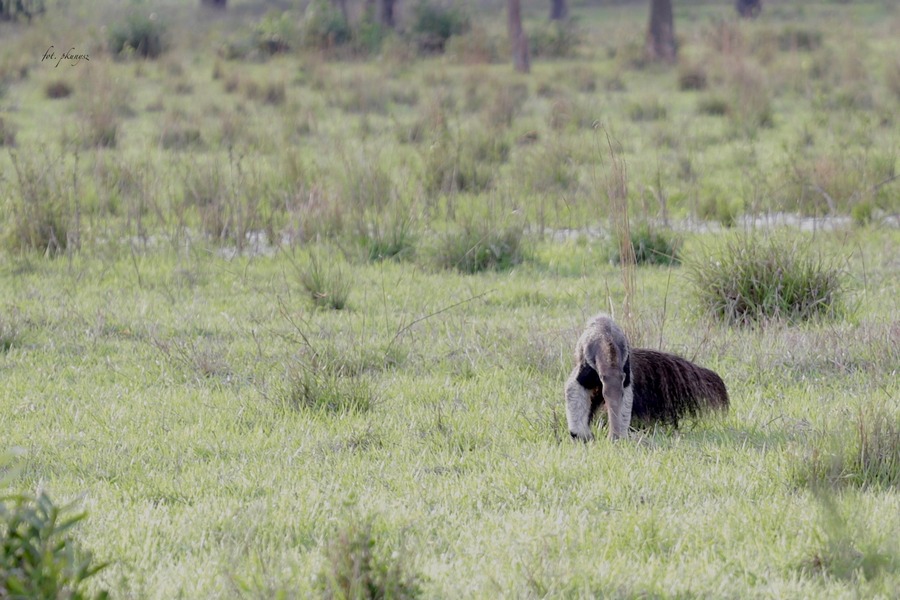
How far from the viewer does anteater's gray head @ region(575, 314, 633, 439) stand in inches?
172

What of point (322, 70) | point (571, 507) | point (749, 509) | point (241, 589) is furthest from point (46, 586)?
point (322, 70)

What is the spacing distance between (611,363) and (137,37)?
797 inches

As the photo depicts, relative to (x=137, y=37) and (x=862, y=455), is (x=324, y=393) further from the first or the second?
(x=137, y=37)

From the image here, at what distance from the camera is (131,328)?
265 inches

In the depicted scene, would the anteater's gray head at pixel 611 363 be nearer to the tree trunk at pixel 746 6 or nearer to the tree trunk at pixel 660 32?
the tree trunk at pixel 660 32

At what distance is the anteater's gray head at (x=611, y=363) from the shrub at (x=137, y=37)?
1966 centimetres

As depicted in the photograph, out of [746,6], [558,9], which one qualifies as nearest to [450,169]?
[746,6]

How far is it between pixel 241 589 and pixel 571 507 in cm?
126

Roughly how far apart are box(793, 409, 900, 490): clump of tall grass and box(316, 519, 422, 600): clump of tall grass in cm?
160

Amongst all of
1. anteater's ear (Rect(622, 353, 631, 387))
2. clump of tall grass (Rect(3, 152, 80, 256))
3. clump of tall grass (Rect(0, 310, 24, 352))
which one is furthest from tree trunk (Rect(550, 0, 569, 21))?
anteater's ear (Rect(622, 353, 631, 387))

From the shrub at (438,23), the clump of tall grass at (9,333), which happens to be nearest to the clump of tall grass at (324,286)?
the clump of tall grass at (9,333)

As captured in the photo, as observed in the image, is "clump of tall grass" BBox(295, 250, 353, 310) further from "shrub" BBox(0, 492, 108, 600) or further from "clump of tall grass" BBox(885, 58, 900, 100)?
"clump of tall grass" BBox(885, 58, 900, 100)

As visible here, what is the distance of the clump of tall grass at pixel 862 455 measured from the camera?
13.5 feet

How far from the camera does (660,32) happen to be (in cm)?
2319
